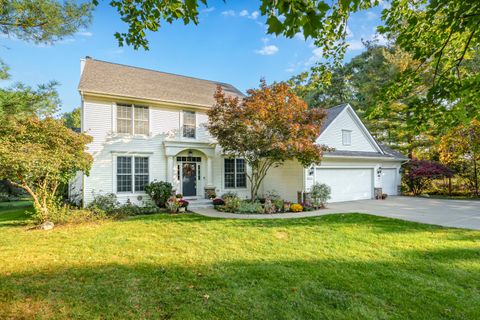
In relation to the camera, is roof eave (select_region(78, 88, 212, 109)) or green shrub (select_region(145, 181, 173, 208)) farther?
green shrub (select_region(145, 181, 173, 208))

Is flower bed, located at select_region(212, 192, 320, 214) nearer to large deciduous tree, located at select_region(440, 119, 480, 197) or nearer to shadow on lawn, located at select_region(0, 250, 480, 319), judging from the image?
shadow on lawn, located at select_region(0, 250, 480, 319)

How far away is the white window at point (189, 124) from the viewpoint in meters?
13.4

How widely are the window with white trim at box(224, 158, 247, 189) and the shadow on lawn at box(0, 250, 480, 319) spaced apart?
9.51m

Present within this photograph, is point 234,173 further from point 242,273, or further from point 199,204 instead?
point 242,273

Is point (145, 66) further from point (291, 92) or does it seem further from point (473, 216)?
point (473, 216)

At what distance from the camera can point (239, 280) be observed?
424 centimetres

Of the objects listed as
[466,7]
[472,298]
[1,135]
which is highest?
[466,7]

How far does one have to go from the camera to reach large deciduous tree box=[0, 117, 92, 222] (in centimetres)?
762

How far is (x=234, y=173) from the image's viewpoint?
48.1ft

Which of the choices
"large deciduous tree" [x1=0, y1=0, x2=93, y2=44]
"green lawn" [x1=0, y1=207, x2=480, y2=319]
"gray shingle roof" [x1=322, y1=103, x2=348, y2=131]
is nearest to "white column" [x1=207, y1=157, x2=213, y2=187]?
"green lawn" [x1=0, y1=207, x2=480, y2=319]

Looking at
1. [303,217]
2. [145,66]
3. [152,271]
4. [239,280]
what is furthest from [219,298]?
[145,66]

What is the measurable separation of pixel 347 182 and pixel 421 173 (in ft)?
22.0

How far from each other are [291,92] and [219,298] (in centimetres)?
919

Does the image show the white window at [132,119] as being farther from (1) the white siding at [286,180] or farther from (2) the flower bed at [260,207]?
(1) the white siding at [286,180]
